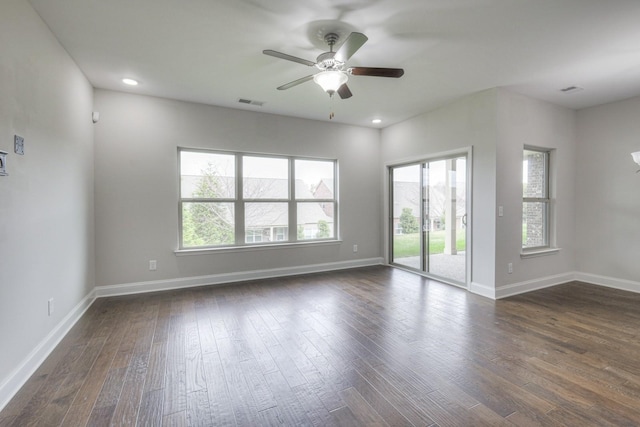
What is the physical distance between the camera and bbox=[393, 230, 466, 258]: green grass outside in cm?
445

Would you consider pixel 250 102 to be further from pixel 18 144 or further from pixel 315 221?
pixel 18 144

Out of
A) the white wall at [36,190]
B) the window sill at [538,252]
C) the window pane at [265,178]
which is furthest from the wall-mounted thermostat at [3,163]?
the window sill at [538,252]

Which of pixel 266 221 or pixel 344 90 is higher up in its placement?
pixel 344 90

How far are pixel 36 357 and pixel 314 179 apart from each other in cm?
418

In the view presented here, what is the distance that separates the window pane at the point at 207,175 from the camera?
14.6 feet

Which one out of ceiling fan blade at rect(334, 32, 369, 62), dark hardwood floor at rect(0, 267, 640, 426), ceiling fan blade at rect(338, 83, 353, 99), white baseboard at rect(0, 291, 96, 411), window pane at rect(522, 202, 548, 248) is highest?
ceiling fan blade at rect(334, 32, 369, 62)

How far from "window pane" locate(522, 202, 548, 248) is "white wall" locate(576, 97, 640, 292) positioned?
26.4 inches

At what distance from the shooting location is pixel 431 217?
4898mm

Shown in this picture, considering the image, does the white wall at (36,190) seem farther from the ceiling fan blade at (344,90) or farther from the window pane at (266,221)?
the ceiling fan blade at (344,90)

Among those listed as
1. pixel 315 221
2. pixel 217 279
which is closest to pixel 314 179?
pixel 315 221

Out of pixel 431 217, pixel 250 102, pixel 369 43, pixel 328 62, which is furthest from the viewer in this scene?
pixel 431 217

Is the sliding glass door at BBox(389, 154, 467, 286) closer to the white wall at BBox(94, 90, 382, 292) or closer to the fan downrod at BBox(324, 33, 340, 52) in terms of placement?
the white wall at BBox(94, 90, 382, 292)

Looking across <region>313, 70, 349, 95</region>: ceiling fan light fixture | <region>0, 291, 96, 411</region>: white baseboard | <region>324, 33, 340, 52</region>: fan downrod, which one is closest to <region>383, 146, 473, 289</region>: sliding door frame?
<region>313, 70, 349, 95</region>: ceiling fan light fixture

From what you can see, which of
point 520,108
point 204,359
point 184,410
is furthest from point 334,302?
point 520,108
